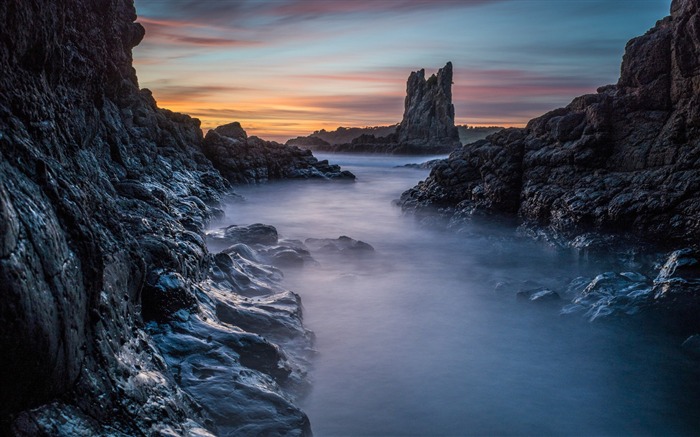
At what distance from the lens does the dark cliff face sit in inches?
4299

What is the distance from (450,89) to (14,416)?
11558 centimetres

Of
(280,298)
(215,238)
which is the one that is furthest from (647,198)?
(215,238)

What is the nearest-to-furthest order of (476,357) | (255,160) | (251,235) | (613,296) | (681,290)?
(476,357), (681,290), (613,296), (251,235), (255,160)

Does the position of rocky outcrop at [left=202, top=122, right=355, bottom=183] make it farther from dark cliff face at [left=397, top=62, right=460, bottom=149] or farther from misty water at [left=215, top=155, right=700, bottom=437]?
dark cliff face at [left=397, top=62, right=460, bottom=149]

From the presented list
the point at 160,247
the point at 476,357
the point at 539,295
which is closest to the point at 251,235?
the point at 539,295

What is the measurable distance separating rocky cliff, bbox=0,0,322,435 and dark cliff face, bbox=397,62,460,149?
10200cm

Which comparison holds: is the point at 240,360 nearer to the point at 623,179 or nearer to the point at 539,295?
the point at 539,295

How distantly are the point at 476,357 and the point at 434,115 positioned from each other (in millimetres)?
106048

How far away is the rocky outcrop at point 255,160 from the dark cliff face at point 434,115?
5749cm

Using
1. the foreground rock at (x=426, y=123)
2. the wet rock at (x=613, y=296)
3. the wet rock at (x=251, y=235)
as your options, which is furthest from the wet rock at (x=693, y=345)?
the foreground rock at (x=426, y=123)

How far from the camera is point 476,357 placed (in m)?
9.65

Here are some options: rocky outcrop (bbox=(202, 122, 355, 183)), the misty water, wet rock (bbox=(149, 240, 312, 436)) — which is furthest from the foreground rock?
wet rock (bbox=(149, 240, 312, 436))

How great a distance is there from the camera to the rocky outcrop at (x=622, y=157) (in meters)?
14.7

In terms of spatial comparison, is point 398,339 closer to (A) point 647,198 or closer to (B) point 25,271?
(B) point 25,271
